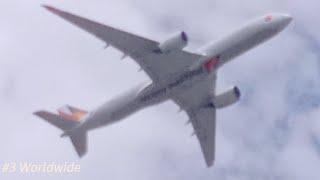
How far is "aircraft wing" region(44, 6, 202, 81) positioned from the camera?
303 feet

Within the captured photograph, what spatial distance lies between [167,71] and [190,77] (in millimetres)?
2468

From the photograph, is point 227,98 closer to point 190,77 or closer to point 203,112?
point 203,112

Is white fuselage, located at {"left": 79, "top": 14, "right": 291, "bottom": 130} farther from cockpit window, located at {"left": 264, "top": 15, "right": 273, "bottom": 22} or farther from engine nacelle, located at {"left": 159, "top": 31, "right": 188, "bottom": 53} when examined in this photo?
engine nacelle, located at {"left": 159, "top": 31, "right": 188, "bottom": 53}

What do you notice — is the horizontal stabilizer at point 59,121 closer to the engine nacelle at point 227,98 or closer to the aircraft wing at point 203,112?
the aircraft wing at point 203,112

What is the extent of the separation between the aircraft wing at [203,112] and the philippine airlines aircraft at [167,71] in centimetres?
11

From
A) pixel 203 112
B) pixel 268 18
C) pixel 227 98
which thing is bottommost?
pixel 203 112

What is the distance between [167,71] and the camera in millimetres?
96875

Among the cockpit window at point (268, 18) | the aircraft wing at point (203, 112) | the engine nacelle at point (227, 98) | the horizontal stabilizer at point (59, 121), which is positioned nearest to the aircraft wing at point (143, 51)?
the aircraft wing at point (203, 112)

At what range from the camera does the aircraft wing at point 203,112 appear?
102 m

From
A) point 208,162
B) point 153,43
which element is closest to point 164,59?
point 153,43

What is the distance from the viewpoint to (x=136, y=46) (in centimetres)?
9512

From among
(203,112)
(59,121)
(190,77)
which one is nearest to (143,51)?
(190,77)

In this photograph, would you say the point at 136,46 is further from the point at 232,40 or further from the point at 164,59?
the point at 232,40

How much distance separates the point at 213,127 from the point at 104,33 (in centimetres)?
2088
